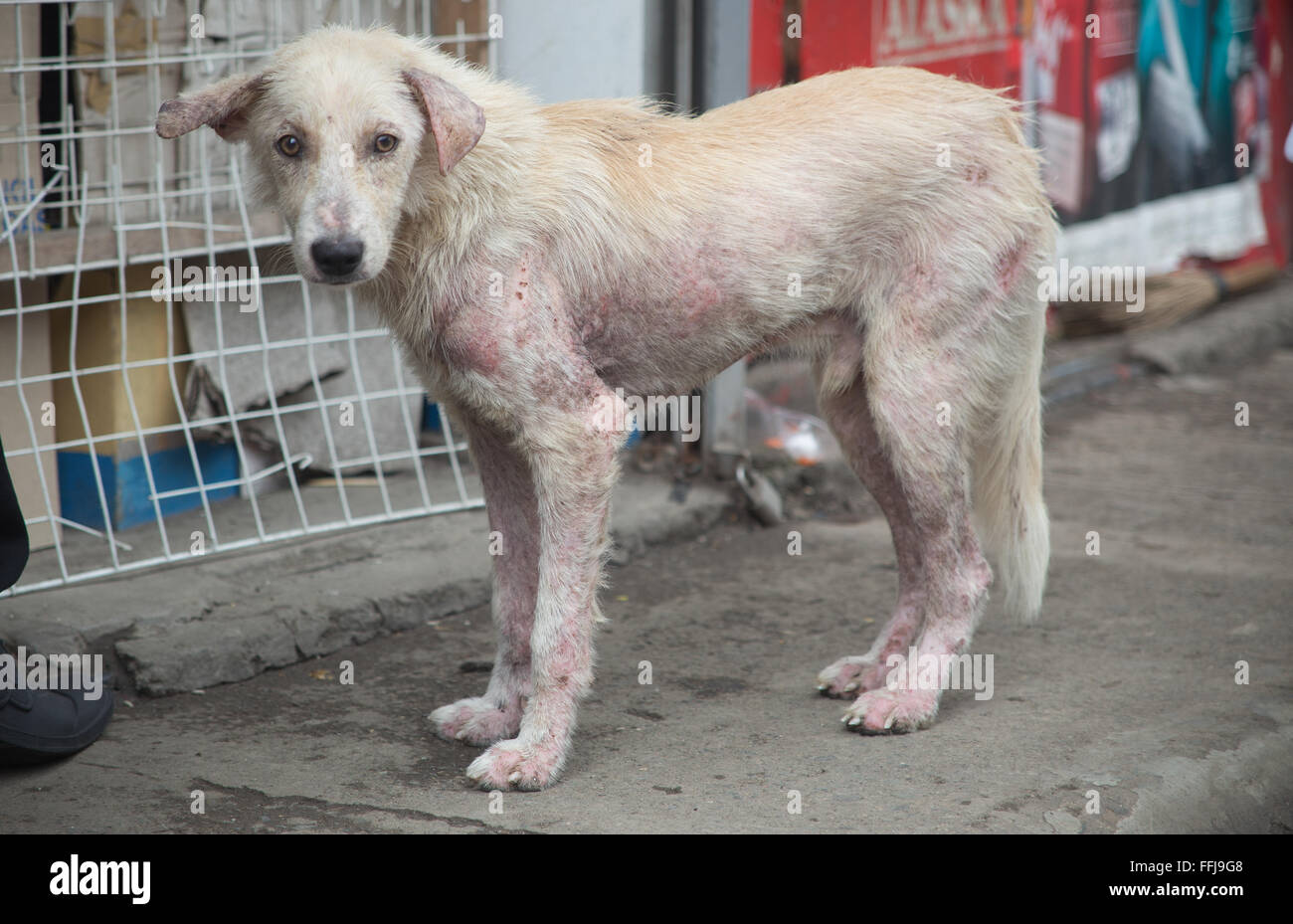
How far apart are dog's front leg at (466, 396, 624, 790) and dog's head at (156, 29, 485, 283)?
1.95 ft

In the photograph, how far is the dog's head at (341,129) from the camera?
9.86 feet

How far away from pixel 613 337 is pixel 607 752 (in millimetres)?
1050

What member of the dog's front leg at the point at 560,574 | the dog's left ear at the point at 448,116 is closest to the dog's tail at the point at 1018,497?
the dog's front leg at the point at 560,574

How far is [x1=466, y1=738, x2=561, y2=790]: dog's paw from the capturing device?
334cm

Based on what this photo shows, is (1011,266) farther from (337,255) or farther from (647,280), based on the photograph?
(337,255)

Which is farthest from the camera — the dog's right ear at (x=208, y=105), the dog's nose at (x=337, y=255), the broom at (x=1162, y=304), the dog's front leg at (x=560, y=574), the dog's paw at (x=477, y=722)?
the broom at (x=1162, y=304)

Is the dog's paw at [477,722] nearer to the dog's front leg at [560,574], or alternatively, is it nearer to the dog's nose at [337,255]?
the dog's front leg at [560,574]

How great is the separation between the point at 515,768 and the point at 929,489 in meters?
1.30

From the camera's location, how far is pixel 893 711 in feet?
12.1

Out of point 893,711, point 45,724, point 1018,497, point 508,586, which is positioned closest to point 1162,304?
point 1018,497

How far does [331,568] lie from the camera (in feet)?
15.2

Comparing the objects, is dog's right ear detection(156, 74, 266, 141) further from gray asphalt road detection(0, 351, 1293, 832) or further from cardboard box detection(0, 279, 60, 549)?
cardboard box detection(0, 279, 60, 549)

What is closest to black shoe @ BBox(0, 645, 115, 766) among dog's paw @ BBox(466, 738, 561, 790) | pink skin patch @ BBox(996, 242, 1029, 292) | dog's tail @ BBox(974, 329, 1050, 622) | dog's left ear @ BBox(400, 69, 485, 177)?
dog's paw @ BBox(466, 738, 561, 790)

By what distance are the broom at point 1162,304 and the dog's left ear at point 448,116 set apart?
6306 millimetres
